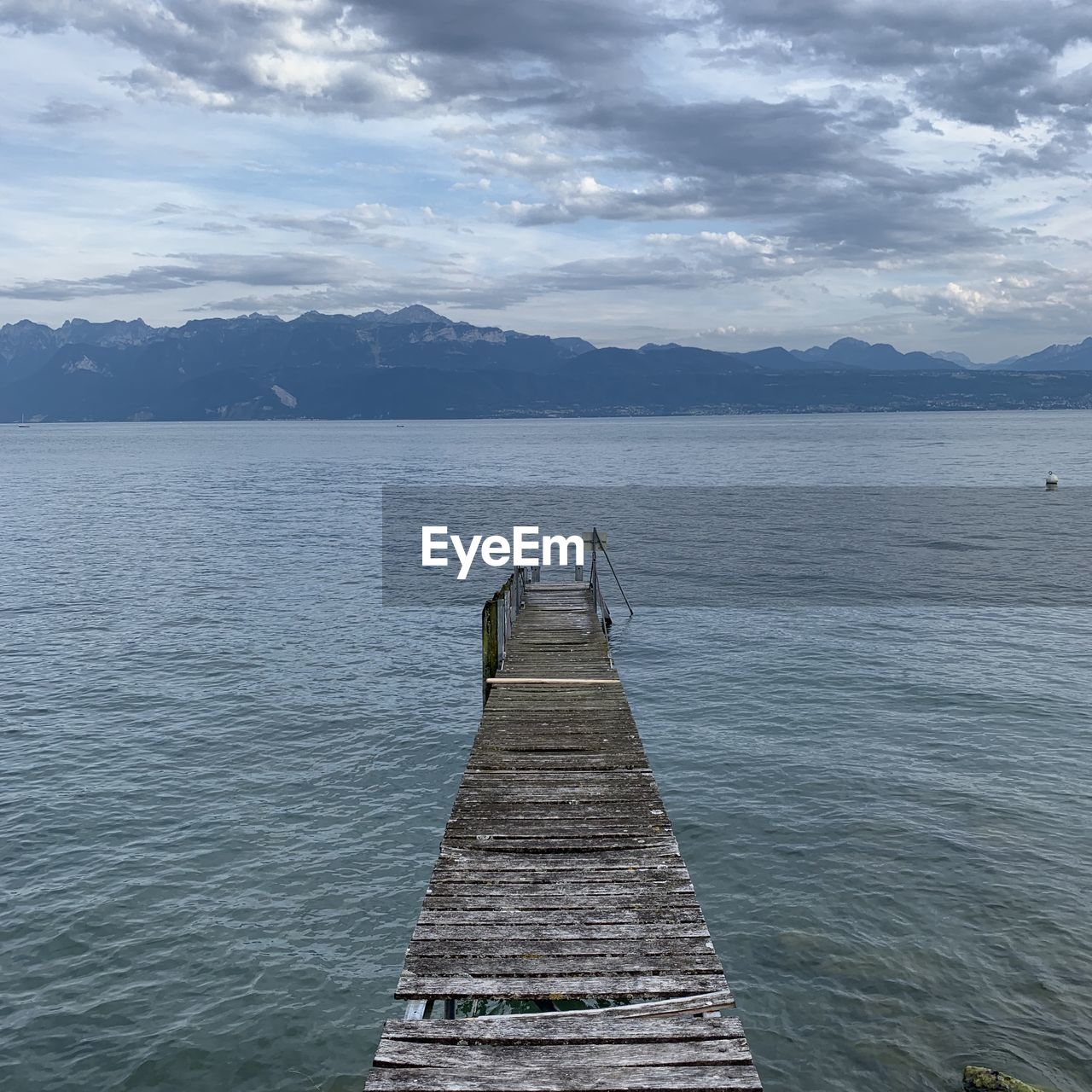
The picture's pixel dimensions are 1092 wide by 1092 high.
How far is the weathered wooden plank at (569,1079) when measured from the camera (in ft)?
23.3

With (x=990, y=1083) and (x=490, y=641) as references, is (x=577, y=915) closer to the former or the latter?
(x=990, y=1083)

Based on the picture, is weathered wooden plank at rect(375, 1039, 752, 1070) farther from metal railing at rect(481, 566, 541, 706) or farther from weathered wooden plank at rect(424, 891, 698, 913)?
metal railing at rect(481, 566, 541, 706)

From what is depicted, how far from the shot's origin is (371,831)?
60.4 feet

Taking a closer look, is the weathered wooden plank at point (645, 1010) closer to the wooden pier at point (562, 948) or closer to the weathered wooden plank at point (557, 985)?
the wooden pier at point (562, 948)

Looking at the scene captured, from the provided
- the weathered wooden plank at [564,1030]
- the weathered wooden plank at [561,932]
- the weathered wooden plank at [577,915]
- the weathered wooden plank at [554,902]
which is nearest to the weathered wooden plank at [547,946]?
the weathered wooden plank at [561,932]

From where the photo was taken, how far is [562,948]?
9281 millimetres

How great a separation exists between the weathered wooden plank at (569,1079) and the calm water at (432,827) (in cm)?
564

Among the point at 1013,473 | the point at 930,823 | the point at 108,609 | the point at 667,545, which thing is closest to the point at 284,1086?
the point at 930,823

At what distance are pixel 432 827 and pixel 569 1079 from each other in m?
11.9

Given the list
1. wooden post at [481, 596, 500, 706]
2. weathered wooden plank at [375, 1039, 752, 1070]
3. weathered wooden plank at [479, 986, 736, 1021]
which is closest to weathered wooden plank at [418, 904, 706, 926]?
weathered wooden plank at [479, 986, 736, 1021]

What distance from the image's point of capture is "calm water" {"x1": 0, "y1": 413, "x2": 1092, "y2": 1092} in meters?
12.7

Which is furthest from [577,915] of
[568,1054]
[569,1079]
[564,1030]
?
[569,1079]

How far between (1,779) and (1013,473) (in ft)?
429

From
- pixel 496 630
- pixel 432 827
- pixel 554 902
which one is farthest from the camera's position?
A: pixel 496 630
